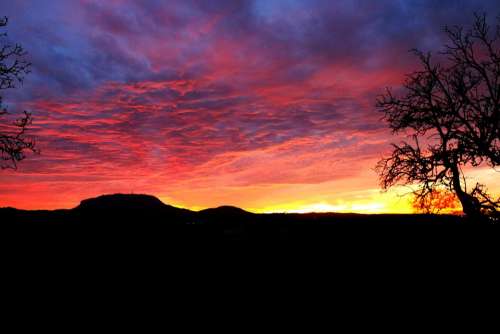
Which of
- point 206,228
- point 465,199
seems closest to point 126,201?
point 206,228

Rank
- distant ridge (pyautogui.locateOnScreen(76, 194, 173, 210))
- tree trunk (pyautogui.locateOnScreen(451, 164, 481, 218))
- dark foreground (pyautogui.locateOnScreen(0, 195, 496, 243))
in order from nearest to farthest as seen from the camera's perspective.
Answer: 1. dark foreground (pyautogui.locateOnScreen(0, 195, 496, 243))
2. tree trunk (pyautogui.locateOnScreen(451, 164, 481, 218))
3. distant ridge (pyautogui.locateOnScreen(76, 194, 173, 210))

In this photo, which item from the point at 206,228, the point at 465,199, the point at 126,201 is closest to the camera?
the point at 206,228

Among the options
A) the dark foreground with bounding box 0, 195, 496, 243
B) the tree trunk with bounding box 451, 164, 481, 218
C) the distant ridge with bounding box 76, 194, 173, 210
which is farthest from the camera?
the distant ridge with bounding box 76, 194, 173, 210

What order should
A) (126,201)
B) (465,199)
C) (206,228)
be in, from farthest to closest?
(126,201)
(465,199)
(206,228)

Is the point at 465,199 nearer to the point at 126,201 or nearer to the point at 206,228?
the point at 206,228

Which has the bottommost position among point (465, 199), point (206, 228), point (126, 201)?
point (206, 228)

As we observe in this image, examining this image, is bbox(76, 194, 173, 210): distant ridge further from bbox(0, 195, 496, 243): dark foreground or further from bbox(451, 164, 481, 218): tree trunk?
bbox(451, 164, 481, 218): tree trunk

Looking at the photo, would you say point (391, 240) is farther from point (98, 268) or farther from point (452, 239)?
point (98, 268)

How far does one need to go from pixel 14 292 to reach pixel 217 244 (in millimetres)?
5898

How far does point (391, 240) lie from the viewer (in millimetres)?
13695

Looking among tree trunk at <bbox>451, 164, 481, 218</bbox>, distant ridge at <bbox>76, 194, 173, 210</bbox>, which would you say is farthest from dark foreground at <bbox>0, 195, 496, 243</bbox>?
distant ridge at <bbox>76, 194, 173, 210</bbox>

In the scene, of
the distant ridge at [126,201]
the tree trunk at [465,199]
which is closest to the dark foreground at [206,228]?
the tree trunk at [465,199]

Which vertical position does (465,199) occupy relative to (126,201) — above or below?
below

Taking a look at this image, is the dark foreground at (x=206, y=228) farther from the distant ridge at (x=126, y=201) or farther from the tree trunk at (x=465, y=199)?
the distant ridge at (x=126, y=201)
